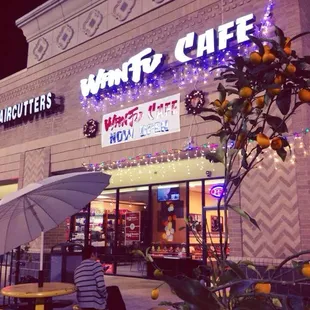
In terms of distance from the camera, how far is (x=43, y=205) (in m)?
4.84

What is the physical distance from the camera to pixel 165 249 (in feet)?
42.3

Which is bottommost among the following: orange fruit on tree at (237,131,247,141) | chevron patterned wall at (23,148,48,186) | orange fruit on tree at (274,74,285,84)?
orange fruit on tree at (237,131,247,141)

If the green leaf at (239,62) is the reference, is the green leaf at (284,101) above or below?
below

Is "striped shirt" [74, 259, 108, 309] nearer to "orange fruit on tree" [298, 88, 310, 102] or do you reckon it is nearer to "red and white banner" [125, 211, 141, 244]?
"orange fruit on tree" [298, 88, 310, 102]

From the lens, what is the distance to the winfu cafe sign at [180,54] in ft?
29.1

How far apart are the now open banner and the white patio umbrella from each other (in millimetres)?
4899

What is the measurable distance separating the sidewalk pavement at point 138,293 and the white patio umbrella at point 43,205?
105 inches

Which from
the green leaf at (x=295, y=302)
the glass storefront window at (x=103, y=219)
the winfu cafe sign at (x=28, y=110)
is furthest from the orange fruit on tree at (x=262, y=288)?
the glass storefront window at (x=103, y=219)

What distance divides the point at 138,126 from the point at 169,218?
3980 millimetres

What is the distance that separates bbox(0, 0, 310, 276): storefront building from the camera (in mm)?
7996

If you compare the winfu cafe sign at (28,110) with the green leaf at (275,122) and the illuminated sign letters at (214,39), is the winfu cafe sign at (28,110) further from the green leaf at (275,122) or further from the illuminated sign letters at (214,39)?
the green leaf at (275,122)

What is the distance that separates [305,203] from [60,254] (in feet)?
22.3

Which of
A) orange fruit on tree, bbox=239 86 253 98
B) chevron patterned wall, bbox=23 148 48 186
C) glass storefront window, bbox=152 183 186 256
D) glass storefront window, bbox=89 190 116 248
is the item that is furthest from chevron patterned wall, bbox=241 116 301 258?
chevron patterned wall, bbox=23 148 48 186

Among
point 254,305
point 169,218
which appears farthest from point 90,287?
point 169,218
